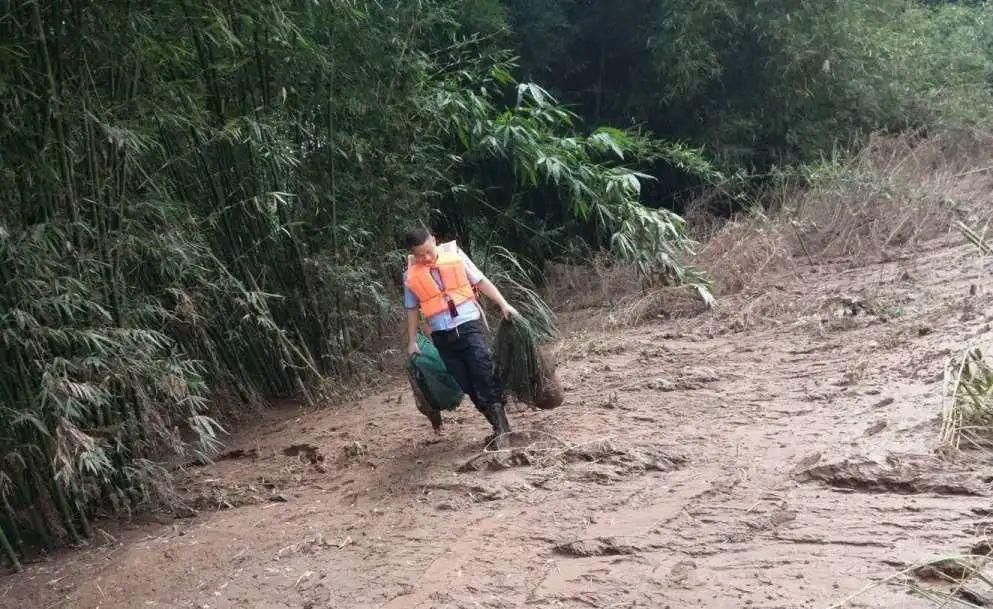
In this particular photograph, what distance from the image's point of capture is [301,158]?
672 centimetres

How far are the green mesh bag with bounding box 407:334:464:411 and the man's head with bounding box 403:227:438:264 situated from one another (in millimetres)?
540

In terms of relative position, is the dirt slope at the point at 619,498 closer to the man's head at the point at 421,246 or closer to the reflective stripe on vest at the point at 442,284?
the reflective stripe on vest at the point at 442,284

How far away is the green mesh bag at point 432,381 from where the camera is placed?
4879mm

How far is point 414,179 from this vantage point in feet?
25.5

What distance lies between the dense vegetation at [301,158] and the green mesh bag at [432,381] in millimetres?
1136

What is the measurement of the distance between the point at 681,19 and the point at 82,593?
27.2ft

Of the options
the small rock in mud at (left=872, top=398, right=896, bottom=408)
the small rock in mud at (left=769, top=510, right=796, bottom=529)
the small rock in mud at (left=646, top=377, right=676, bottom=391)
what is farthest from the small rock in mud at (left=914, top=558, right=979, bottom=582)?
the small rock in mud at (left=646, top=377, right=676, bottom=391)

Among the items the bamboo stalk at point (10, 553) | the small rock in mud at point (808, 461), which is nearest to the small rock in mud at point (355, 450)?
the bamboo stalk at point (10, 553)

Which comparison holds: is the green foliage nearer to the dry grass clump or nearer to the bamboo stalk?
the dry grass clump

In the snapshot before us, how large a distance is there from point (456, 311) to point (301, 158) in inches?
105

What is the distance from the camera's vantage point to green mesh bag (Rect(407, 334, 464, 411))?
4.88 meters

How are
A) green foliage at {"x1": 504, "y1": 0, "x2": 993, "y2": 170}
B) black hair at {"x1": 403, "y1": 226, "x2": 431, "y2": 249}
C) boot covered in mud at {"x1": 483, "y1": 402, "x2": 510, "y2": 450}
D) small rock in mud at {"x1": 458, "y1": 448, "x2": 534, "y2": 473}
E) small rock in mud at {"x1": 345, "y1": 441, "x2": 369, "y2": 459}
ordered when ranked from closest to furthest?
small rock in mud at {"x1": 458, "y1": 448, "x2": 534, "y2": 473} < black hair at {"x1": 403, "y1": 226, "x2": 431, "y2": 249} < boot covered in mud at {"x1": 483, "y1": 402, "x2": 510, "y2": 450} < small rock in mud at {"x1": 345, "y1": 441, "x2": 369, "y2": 459} < green foliage at {"x1": 504, "y1": 0, "x2": 993, "y2": 170}

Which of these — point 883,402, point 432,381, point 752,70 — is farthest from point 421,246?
point 752,70

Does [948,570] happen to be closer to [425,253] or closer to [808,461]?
[808,461]
